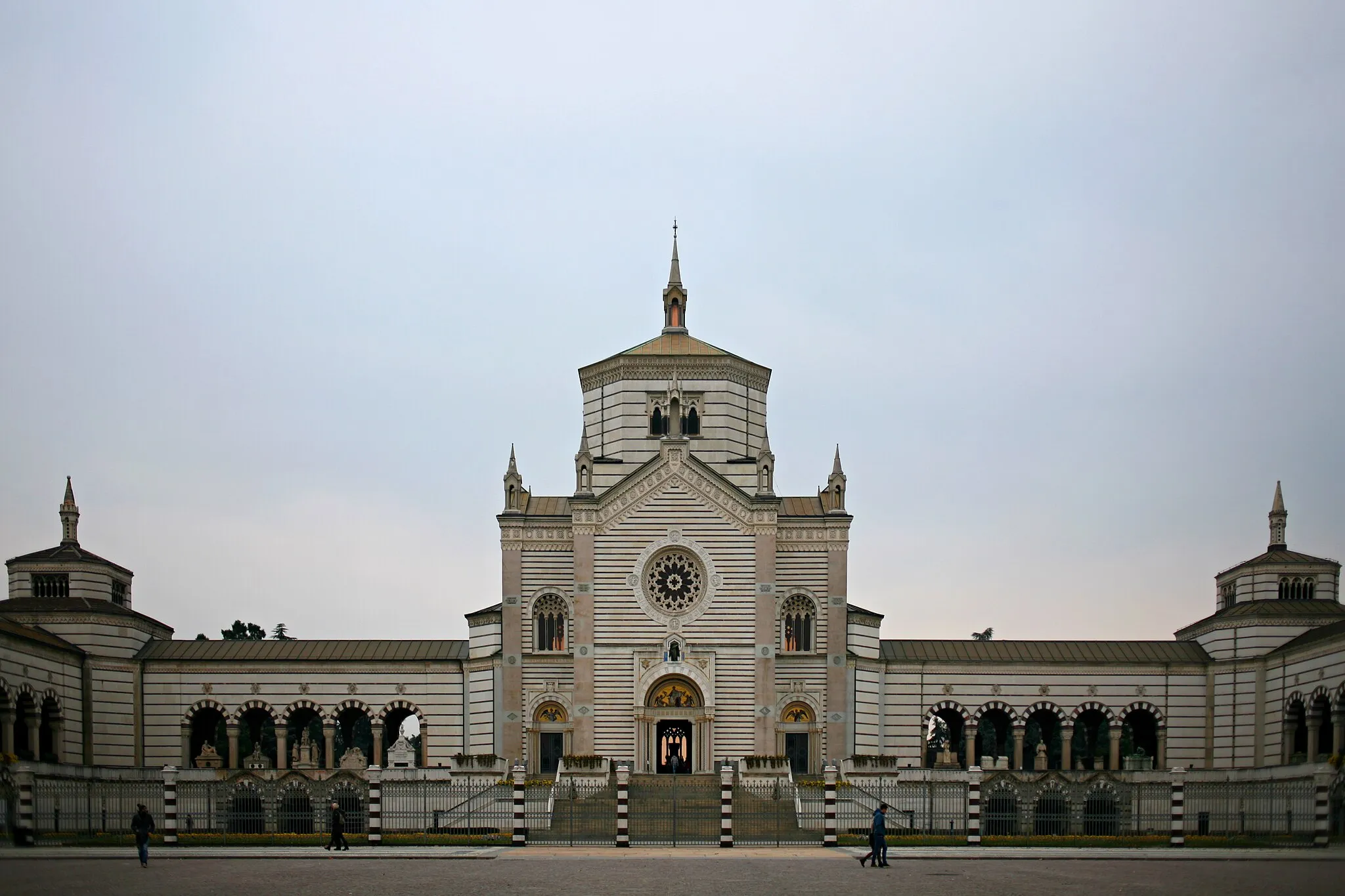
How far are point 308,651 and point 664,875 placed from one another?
37.0 m

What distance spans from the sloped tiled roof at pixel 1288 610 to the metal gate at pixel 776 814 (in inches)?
793

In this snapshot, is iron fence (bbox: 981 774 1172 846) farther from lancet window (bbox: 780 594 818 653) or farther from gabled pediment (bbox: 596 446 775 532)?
gabled pediment (bbox: 596 446 775 532)

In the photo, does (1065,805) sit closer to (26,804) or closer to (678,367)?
(678,367)

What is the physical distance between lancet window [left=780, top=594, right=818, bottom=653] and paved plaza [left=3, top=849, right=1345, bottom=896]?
74.6 feet

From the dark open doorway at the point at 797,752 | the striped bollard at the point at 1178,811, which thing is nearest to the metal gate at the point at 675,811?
the dark open doorway at the point at 797,752

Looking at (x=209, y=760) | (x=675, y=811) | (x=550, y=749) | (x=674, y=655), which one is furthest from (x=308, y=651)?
(x=675, y=811)

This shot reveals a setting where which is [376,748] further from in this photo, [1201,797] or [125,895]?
[125,895]

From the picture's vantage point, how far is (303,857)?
Result: 42812mm

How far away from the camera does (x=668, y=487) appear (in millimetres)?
67000

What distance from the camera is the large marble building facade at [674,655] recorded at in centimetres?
6538

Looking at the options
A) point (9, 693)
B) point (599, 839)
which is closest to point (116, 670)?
point (9, 693)

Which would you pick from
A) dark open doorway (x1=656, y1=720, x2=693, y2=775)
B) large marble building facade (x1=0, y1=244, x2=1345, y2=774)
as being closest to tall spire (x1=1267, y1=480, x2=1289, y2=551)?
large marble building facade (x1=0, y1=244, x2=1345, y2=774)

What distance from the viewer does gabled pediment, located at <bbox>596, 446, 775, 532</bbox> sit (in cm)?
6650

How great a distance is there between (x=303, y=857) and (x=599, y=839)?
31.4 feet
